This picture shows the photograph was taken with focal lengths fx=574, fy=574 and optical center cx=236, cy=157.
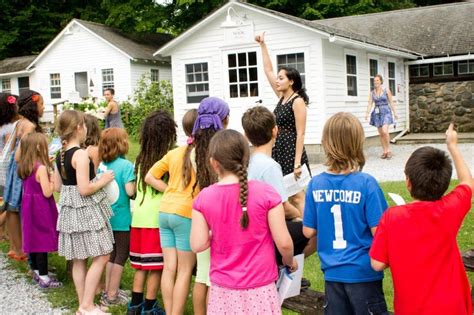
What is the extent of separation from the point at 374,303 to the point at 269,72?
9.90ft

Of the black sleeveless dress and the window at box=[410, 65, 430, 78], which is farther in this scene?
the window at box=[410, 65, 430, 78]

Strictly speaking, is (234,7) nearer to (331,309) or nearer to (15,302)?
(15,302)

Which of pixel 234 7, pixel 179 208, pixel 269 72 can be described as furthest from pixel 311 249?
pixel 234 7

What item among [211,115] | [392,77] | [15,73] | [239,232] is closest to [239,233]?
[239,232]

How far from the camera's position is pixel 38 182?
525cm

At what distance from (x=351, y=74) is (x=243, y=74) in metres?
2.98

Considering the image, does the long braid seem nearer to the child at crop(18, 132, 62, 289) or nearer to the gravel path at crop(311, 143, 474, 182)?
the child at crop(18, 132, 62, 289)

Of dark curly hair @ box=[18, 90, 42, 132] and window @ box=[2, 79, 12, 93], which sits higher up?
window @ box=[2, 79, 12, 93]

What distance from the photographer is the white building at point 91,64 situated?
23688 mm

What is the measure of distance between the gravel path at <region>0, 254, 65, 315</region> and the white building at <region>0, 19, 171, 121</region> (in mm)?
18090

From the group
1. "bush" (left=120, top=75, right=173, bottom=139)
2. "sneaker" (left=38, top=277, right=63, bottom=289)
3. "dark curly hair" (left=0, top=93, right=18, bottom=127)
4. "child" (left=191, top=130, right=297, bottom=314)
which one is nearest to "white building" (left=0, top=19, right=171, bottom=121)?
"bush" (left=120, top=75, right=173, bottom=139)

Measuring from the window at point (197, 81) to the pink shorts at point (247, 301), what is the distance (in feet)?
44.6

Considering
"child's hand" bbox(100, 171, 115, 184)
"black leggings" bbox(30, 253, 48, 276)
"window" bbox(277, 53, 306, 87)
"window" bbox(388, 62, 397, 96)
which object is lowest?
"black leggings" bbox(30, 253, 48, 276)

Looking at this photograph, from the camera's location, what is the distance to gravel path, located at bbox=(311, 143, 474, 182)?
11.0 m
